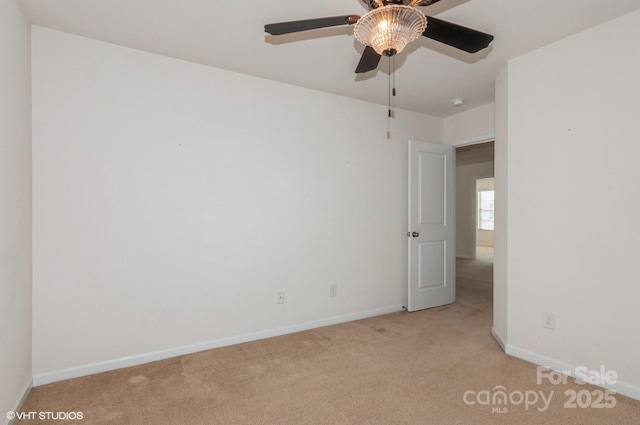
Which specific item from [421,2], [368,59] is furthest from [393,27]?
[368,59]

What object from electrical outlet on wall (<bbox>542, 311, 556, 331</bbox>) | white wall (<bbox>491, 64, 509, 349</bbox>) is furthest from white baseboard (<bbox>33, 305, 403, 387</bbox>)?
electrical outlet on wall (<bbox>542, 311, 556, 331</bbox>)

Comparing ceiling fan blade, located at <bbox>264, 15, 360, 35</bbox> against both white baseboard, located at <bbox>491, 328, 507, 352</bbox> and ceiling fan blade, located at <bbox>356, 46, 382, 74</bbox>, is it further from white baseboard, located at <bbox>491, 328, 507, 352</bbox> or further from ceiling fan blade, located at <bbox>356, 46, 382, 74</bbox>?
white baseboard, located at <bbox>491, 328, 507, 352</bbox>

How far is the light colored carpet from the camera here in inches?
73.7

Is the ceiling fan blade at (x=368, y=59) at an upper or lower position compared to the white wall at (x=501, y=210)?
upper

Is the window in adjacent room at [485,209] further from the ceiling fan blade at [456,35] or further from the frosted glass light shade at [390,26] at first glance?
the frosted glass light shade at [390,26]

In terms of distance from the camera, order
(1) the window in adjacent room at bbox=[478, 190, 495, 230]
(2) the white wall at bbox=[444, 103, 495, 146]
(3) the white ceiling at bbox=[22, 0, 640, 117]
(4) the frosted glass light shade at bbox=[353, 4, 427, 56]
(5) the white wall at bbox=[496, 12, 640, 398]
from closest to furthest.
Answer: (4) the frosted glass light shade at bbox=[353, 4, 427, 56] → (3) the white ceiling at bbox=[22, 0, 640, 117] → (5) the white wall at bbox=[496, 12, 640, 398] → (2) the white wall at bbox=[444, 103, 495, 146] → (1) the window in adjacent room at bbox=[478, 190, 495, 230]

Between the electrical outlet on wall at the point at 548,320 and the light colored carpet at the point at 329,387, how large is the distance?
0.34 meters

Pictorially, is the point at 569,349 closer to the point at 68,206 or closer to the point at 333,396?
the point at 333,396

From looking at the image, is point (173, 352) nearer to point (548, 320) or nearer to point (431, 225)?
point (548, 320)

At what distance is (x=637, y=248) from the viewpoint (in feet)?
6.74

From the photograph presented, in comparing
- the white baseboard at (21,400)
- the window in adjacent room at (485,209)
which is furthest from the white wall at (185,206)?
the window in adjacent room at (485,209)

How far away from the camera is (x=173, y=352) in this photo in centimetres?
264

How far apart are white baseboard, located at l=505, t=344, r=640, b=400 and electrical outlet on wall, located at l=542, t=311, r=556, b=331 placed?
247 millimetres

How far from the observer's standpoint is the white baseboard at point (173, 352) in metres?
2.26
